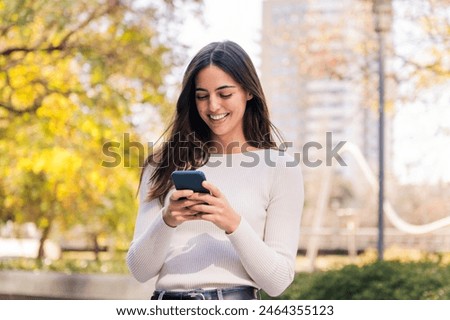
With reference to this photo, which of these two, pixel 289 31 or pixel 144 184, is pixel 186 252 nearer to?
pixel 144 184

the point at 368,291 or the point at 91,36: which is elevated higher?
the point at 91,36

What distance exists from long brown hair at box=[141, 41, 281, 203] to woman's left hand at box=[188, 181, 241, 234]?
240 mm

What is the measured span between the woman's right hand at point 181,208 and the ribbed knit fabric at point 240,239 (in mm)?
47

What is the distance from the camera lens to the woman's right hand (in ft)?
5.49

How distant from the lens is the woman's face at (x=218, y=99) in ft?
6.18

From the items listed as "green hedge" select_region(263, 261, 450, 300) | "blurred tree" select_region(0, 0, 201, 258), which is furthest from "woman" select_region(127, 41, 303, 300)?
"blurred tree" select_region(0, 0, 201, 258)

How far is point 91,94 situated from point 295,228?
21.5 ft

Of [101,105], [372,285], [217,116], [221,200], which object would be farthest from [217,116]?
[101,105]

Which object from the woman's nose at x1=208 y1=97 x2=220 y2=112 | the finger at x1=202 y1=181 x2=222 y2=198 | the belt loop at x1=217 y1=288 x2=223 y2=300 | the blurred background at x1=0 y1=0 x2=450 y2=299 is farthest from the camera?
the blurred background at x1=0 y1=0 x2=450 y2=299

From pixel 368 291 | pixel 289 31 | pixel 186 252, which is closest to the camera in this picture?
pixel 186 252

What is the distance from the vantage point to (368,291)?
5.52 metres

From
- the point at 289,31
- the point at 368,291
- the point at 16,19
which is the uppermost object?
the point at 289,31

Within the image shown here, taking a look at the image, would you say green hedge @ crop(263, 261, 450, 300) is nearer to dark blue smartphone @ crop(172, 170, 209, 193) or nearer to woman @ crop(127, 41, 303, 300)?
woman @ crop(127, 41, 303, 300)
